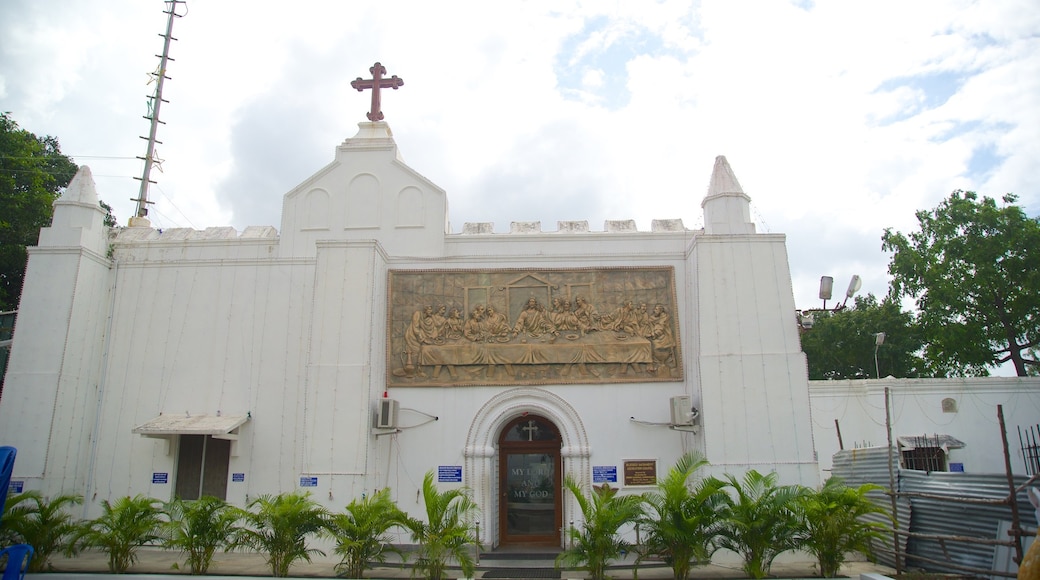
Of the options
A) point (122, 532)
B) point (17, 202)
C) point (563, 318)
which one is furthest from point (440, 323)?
point (17, 202)

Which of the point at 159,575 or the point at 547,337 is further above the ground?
the point at 547,337

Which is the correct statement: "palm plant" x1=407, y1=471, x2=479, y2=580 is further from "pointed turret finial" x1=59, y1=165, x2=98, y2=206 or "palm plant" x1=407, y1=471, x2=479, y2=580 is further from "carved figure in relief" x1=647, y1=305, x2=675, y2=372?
"pointed turret finial" x1=59, y1=165, x2=98, y2=206

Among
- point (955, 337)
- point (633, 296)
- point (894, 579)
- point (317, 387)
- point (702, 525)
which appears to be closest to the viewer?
point (894, 579)

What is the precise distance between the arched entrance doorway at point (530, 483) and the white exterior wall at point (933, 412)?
7057mm

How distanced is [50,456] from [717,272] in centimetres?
1292

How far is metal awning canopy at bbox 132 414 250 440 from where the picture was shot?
1259 cm

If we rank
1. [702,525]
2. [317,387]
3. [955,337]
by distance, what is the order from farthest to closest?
[955,337] < [317,387] < [702,525]

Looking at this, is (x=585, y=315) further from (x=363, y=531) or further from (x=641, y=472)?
(x=363, y=531)

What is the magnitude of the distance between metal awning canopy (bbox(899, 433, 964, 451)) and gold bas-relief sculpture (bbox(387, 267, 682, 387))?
6928 millimetres

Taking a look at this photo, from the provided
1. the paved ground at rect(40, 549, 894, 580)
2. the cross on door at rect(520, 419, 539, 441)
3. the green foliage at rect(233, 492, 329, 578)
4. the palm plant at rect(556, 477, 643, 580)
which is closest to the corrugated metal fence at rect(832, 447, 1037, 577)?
the paved ground at rect(40, 549, 894, 580)

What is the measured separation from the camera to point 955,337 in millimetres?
24219

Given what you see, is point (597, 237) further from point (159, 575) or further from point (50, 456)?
point (50, 456)

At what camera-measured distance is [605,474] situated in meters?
12.9

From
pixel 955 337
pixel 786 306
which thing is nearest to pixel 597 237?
pixel 786 306
